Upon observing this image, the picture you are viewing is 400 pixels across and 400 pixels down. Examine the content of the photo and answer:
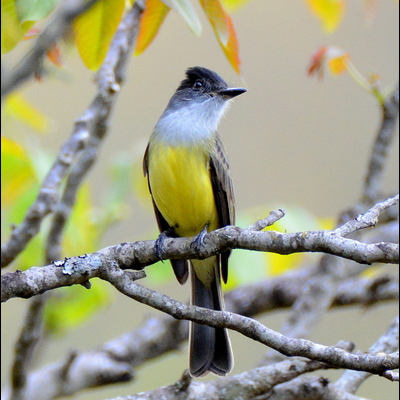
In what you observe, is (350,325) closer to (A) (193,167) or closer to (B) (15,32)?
(A) (193,167)

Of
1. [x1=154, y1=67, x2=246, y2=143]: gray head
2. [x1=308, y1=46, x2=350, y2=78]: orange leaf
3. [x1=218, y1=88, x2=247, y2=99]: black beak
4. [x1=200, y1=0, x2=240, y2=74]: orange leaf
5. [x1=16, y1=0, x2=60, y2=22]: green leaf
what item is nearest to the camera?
[x1=16, y1=0, x2=60, y2=22]: green leaf

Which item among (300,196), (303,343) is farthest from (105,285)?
(300,196)

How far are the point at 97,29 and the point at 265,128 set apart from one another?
3.76 m

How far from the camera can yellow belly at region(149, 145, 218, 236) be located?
2914 millimetres

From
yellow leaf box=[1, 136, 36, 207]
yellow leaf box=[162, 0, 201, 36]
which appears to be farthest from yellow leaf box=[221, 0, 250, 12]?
yellow leaf box=[162, 0, 201, 36]

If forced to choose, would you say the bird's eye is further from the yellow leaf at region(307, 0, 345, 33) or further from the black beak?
the yellow leaf at region(307, 0, 345, 33)

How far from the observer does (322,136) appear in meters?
5.78

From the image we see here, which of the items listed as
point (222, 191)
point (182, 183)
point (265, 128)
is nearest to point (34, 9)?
point (182, 183)

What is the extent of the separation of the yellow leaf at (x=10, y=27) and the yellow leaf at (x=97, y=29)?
0.30 meters

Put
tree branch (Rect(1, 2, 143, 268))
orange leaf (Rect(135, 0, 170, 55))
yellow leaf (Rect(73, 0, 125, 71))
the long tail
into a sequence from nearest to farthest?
yellow leaf (Rect(73, 0, 125, 71))
orange leaf (Rect(135, 0, 170, 55))
tree branch (Rect(1, 2, 143, 268))
the long tail

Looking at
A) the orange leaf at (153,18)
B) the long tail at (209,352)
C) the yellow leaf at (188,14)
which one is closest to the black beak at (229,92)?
the orange leaf at (153,18)

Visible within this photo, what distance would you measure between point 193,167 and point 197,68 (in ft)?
2.53

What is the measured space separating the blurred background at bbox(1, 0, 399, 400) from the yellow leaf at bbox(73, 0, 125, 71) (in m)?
3.26

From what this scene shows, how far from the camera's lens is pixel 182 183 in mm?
2906
